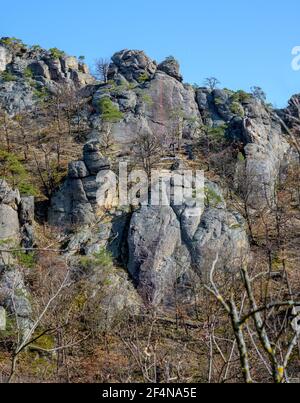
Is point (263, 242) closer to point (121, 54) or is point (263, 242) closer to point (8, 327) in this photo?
point (8, 327)

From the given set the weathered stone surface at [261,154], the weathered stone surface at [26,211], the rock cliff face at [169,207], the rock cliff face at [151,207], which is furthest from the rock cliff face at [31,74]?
the weathered stone surface at [261,154]

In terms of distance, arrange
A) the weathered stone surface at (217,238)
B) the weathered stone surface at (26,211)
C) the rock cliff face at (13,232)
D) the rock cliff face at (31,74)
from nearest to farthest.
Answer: the rock cliff face at (13,232), the weathered stone surface at (217,238), the weathered stone surface at (26,211), the rock cliff face at (31,74)

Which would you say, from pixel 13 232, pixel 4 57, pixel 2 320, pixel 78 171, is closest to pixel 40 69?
pixel 4 57

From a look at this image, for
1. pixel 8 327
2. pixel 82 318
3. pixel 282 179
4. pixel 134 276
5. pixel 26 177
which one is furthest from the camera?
pixel 282 179

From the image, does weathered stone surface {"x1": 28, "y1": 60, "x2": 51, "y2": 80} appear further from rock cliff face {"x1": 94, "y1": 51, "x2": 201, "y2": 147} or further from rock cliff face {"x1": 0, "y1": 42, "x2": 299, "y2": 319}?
rock cliff face {"x1": 94, "y1": 51, "x2": 201, "y2": 147}

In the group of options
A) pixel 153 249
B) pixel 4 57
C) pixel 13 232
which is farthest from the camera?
pixel 4 57

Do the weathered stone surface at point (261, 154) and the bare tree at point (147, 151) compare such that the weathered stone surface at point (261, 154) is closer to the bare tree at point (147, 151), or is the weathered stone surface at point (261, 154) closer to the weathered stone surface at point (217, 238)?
the weathered stone surface at point (217, 238)

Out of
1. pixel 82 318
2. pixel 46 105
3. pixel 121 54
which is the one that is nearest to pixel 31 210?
pixel 82 318

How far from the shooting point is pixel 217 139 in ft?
128

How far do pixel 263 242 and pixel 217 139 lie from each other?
1104 centimetres

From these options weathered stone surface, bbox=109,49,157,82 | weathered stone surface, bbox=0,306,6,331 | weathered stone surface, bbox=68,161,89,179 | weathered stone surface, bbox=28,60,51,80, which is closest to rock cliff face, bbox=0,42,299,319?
weathered stone surface, bbox=68,161,89,179

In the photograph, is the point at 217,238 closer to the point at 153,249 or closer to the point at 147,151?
the point at 153,249

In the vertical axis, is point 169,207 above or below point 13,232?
above

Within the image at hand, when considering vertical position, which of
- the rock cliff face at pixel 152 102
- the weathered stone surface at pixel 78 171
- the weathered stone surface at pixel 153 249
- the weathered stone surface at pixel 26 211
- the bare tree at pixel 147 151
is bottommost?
the weathered stone surface at pixel 153 249
